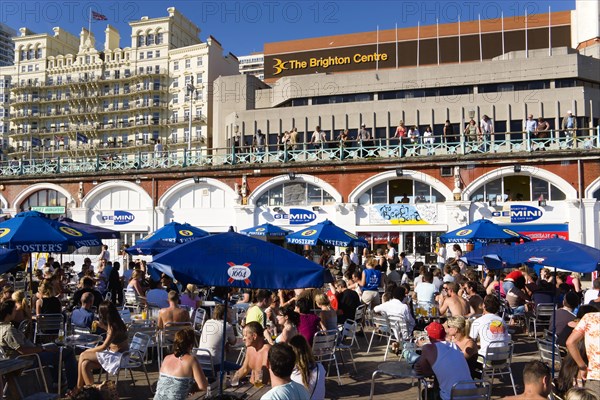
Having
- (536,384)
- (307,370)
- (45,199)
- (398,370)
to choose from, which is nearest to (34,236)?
(307,370)

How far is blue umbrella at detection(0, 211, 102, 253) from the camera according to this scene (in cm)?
1067

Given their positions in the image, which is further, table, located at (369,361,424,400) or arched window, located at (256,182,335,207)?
arched window, located at (256,182,335,207)

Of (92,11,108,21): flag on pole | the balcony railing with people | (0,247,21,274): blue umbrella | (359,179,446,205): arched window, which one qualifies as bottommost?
(0,247,21,274): blue umbrella

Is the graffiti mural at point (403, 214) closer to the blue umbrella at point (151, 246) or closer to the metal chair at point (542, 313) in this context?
the blue umbrella at point (151, 246)

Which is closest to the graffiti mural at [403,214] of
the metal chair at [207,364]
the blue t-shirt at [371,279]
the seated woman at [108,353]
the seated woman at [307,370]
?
the blue t-shirt at [371,279]

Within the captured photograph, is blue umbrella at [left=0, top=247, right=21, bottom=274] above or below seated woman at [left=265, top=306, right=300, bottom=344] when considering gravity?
above

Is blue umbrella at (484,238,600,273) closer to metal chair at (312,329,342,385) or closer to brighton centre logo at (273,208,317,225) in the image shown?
metal chair at (312,329,342,385)

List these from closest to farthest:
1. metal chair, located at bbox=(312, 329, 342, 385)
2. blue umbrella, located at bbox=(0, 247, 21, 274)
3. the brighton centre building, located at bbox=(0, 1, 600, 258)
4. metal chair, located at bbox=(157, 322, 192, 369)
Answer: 1. metal chair, located at bbox=(312, 329, 342, 385)
2. metal chair, located at bbox=(157, 322, 192, 369)
3. blue umbrella, located at bbox=(0, 247, 21, 274)
4. the brighton centre building, located at bbox=(0, 1, 600, 258)

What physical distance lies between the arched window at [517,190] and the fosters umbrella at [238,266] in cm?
2045

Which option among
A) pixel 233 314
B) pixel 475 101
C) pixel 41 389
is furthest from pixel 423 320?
pixel 475 101

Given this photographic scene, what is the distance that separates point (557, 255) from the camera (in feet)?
28.2

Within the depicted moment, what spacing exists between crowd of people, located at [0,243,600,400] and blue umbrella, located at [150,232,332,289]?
2.17 ft

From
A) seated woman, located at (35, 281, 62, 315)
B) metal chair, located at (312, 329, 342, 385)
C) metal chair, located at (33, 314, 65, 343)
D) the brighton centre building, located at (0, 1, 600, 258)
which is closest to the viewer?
metal chair, located at (312, 329, 342, 385)

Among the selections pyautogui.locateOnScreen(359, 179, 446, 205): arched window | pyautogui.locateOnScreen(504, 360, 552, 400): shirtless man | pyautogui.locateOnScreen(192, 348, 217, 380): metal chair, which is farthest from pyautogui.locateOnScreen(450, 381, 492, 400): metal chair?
pyautogui.locateOnScreen(359, 179, 446, 205): arched window
